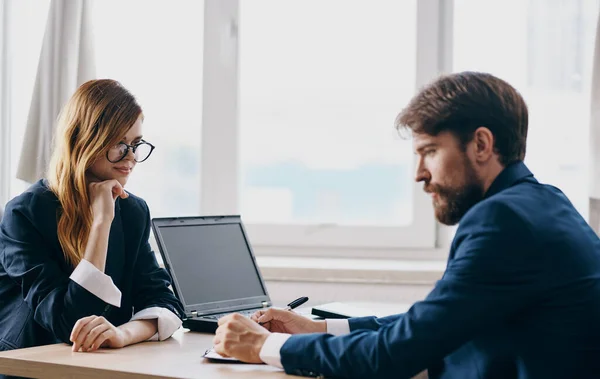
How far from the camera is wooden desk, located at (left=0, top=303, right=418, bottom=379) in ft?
4.74

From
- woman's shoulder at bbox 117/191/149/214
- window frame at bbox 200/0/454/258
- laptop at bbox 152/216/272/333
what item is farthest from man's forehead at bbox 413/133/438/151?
window frame at bbox 200/0/454/258

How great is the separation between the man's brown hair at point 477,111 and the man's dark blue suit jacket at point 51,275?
868 millimetres

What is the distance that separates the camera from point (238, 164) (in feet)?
10.5

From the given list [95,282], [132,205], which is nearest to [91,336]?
[95,282]

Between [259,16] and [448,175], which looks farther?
[259,16]

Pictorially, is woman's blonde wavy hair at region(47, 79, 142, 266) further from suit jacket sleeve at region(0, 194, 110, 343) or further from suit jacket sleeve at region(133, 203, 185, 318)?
suit jacket sleeve at region(133, 203, 185, 318)

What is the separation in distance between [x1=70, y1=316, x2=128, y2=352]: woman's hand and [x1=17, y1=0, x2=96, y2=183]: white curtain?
147 cm

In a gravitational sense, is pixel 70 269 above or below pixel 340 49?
below

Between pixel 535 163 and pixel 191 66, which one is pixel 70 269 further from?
pixel 535 163

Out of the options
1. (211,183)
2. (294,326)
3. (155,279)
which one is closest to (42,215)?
(155,279)

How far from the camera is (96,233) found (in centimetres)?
182

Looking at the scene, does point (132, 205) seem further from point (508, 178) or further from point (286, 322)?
point (508, 178)

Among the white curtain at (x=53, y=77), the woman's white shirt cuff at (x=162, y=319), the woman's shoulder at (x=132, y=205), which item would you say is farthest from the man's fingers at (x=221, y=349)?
the white curtain at (x=53, y=77)

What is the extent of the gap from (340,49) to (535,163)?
888 millimetres
